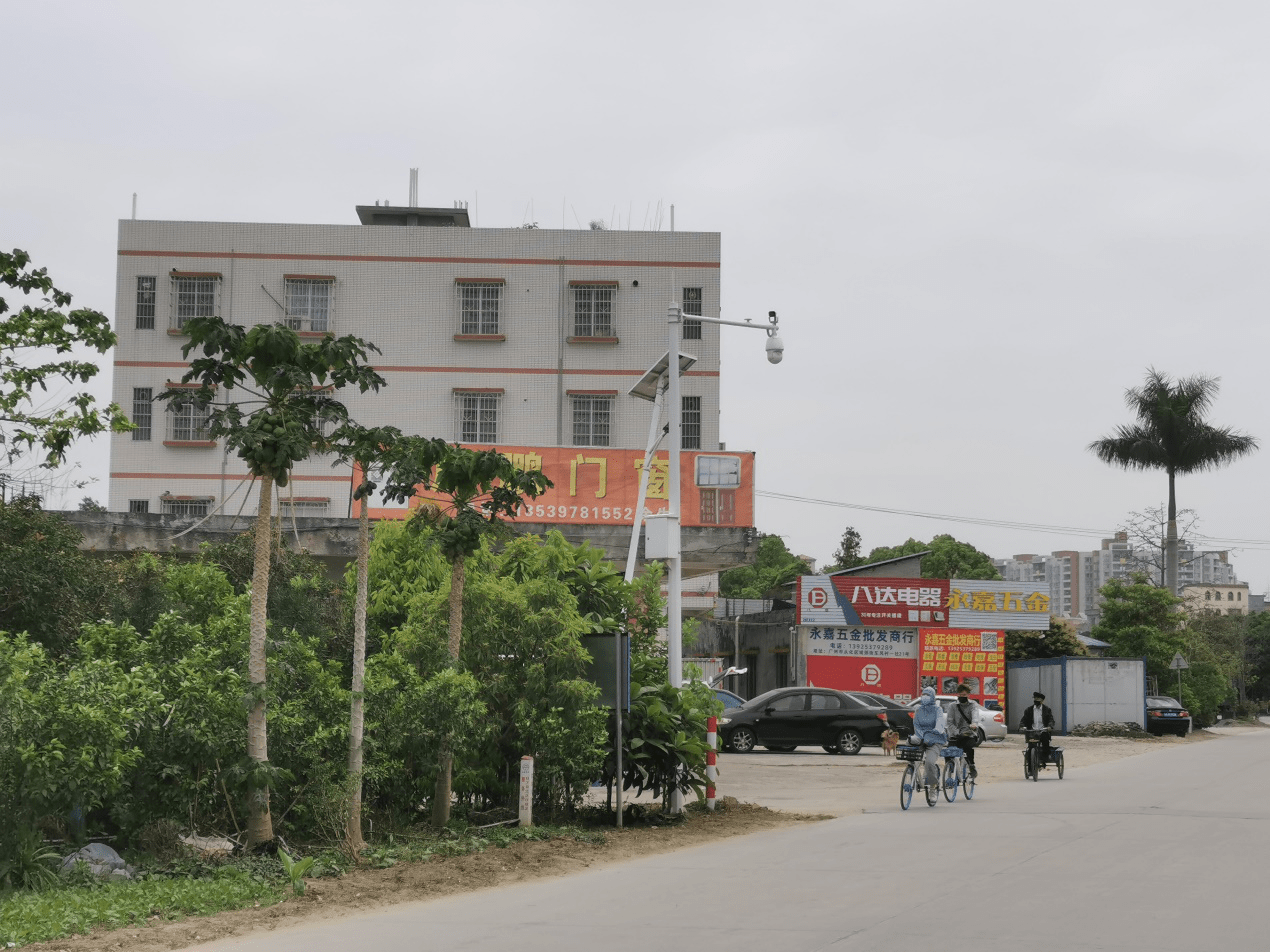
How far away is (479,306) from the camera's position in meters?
47.3

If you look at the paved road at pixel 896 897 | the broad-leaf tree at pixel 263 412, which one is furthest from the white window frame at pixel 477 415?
the broad-leaf tree at pixel 263 412

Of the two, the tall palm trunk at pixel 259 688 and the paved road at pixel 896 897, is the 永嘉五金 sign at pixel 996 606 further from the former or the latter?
the tall palm trunk at pixel 259 688

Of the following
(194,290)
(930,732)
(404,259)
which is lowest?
(930,732)

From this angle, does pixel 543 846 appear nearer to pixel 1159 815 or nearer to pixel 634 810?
pixel 634 810

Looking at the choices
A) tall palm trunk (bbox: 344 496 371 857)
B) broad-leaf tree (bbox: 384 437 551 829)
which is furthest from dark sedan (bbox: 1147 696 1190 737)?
tall palm trunk (bbox: 344 496 371 857)

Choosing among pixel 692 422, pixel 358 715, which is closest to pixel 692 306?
pixel 692 422

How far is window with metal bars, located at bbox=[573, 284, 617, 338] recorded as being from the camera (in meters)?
47.2

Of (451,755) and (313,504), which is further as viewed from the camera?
(313,504)

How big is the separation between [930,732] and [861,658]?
24.1 meters

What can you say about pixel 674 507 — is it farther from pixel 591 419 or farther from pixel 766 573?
pixel 766 573

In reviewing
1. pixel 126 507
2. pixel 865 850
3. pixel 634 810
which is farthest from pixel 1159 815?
pixel 126 507

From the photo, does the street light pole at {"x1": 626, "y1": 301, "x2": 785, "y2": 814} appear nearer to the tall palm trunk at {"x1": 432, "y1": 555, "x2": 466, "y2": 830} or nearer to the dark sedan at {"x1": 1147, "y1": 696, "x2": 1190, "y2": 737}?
the tall palm trunk at {"x1": 432, "y1": 555, "x2": 466, "y2": 830}

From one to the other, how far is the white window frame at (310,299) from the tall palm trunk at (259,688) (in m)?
36.1

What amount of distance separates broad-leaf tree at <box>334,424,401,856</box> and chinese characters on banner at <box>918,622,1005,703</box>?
105 feet
